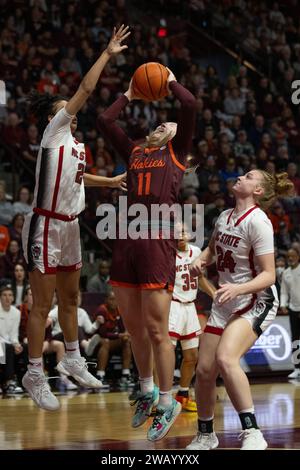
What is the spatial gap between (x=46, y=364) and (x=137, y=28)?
9937 millimetres

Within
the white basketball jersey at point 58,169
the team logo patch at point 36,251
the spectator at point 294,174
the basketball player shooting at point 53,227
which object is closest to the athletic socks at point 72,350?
the basketball player shooting at point 53,227

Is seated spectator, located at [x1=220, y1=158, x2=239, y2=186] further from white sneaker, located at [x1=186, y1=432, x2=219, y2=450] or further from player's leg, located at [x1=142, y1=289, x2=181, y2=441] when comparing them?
white sneaker, located at [x1=186, y1=432, x2=219, y2=450]

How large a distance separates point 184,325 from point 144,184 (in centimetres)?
456

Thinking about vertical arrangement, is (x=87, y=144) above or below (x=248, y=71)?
below

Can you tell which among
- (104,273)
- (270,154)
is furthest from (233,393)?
(270,154)

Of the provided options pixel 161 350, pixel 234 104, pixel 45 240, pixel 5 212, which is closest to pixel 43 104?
pixel 45 240

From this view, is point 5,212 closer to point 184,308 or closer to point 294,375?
point 184,308

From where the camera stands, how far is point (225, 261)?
21.9 feet

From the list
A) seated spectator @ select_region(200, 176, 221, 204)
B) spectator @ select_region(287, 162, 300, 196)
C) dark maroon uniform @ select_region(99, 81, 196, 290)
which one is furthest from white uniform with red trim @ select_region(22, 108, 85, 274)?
spectator @ select_region(287, 162, 300, 196)

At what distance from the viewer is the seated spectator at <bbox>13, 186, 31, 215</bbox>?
14.6m

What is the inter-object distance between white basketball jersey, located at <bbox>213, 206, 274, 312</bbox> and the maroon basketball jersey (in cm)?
52

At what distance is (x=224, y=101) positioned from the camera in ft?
67.2
